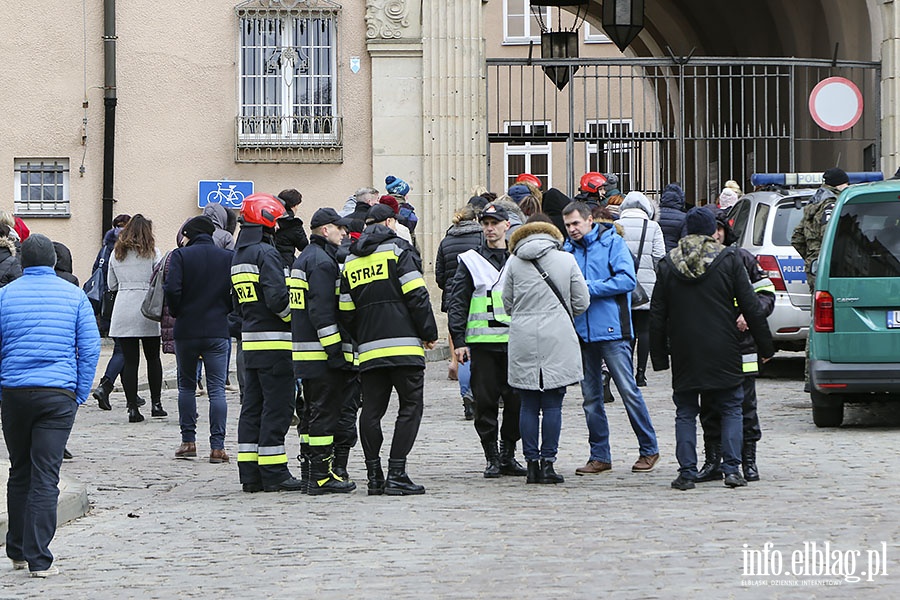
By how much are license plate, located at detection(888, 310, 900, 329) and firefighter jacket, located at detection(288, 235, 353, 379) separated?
4445 mm

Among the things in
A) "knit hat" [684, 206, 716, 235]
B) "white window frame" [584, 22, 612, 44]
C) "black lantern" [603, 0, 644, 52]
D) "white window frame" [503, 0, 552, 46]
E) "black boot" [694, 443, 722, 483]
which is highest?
"white window frame" [503, 0, 552, 46]

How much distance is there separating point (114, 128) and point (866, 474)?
13945 millimetres

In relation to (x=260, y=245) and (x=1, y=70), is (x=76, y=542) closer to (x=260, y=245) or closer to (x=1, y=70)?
(x=260, y=245)

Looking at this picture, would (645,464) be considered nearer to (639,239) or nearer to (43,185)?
(639,239)

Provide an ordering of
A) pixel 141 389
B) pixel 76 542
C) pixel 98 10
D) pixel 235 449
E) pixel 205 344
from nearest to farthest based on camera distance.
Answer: pixel 76 542 → pixel 205 344 → pixel 235 449 → pixel 141 389 → pixel 98 10

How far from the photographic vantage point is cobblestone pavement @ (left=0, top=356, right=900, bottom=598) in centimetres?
734

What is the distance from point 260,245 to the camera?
10.7 meters

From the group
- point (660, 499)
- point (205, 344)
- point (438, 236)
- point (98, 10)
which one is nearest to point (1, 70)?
point (98, 10)

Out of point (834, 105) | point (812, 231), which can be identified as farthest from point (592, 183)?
point (834, 105)

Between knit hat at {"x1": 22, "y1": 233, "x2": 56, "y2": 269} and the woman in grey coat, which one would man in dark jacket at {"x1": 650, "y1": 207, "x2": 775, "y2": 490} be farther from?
knit hat at {"x1": 22, "y1": 233, "x2": 56, "y2": 269}

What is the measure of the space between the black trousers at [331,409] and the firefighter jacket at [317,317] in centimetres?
8

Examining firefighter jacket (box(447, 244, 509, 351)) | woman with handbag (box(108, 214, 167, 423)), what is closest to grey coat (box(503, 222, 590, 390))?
firefighter jacket (box(447, 244, 509, 351))

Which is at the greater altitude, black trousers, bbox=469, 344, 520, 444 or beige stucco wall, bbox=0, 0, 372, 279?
beige stucco wall, bbox=0, 0, 372, 279

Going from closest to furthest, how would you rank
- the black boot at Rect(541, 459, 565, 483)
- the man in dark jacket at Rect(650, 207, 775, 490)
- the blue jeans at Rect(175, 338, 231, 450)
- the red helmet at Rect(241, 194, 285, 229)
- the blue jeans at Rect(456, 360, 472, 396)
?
the man in dark jacket at Rect(650, 207, 775, 490), the black boot at Rect(541, 459, 565, 483), the red helmet at Rect(241, 194, 285, 229), the blue jeans at Rect(175, 338, 231, 450), the blue jeans at Rect(456, 360, 472, 396)
